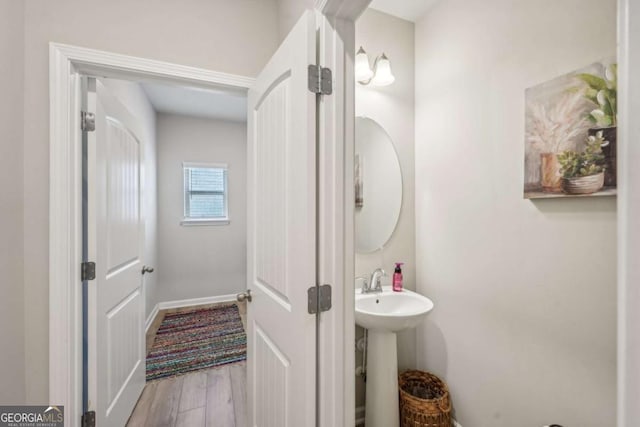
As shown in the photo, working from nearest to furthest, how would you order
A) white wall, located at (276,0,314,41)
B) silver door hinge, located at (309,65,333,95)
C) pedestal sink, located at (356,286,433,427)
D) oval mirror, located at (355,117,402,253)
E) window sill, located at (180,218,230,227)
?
silver door hinge, located at (309,65,333,95) → white wall, located at (276,0,314,41) → pedestal sink, located at (356,286,433,427) → oval mirror, located at (355,117,402,253) → window sill, located at (180,218,230,227)

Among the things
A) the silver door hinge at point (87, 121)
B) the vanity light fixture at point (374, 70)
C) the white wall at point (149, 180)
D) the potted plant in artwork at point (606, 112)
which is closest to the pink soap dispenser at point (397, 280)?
the potted plant in artwork at point (606, 112)

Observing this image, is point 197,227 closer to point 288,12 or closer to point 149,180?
point 149,180

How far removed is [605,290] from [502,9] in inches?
53.5

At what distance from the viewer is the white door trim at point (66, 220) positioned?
3.88 ft

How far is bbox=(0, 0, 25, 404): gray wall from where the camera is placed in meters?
1.05

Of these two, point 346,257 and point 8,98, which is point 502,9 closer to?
point 346,257

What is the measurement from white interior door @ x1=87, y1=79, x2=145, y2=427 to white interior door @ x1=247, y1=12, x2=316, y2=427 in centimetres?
72

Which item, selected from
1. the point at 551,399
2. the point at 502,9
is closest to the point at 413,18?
the point at 502,9

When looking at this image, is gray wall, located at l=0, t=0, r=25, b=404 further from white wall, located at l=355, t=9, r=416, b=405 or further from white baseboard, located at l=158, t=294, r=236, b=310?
white baseboard, located at l=158, t=294, r=236, b=310

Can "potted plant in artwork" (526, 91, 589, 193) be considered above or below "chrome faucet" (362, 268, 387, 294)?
above

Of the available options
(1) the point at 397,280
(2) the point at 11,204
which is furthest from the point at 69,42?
(1) the point at 397,280

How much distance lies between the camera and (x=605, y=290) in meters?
1.03

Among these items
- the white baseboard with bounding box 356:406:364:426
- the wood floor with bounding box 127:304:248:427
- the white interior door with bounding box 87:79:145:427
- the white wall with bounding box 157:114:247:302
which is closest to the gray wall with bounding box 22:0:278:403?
the white interior door with bounding box 87:79:145:427

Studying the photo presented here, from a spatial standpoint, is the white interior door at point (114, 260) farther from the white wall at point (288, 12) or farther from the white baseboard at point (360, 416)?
the white baseboard at point (360, 416)
